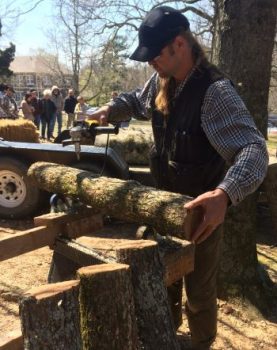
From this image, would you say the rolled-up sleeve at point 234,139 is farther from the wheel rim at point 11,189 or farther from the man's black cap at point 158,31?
the wheel rim at point 11,189

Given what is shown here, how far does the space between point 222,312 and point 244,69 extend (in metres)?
2.21

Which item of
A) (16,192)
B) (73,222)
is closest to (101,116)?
(73,222)

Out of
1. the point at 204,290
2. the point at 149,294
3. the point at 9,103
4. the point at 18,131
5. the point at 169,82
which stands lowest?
the point at 204,290

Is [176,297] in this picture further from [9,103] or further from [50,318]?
[9,103]

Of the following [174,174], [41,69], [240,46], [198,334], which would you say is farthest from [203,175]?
[41,69]

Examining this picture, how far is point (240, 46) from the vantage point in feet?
12.6

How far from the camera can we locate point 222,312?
4090 mm

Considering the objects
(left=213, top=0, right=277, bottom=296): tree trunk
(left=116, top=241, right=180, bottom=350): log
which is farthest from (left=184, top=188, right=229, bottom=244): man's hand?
(left=213, top=0, right=277, bottom=296): tree trunk

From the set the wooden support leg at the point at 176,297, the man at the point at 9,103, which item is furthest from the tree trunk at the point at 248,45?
the man at the point at 9,103

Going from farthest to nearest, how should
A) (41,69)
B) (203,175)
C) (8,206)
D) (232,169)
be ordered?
1. (41,69)
2. (8,206)
3. (203,175)
4. (232,169)

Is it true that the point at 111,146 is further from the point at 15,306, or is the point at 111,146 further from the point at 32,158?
the point at 15,306

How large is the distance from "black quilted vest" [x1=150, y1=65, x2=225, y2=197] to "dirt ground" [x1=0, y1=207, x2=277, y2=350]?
1463 millimetres

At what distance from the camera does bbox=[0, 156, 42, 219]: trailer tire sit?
20.4ft

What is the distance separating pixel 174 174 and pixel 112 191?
0.45 metres
